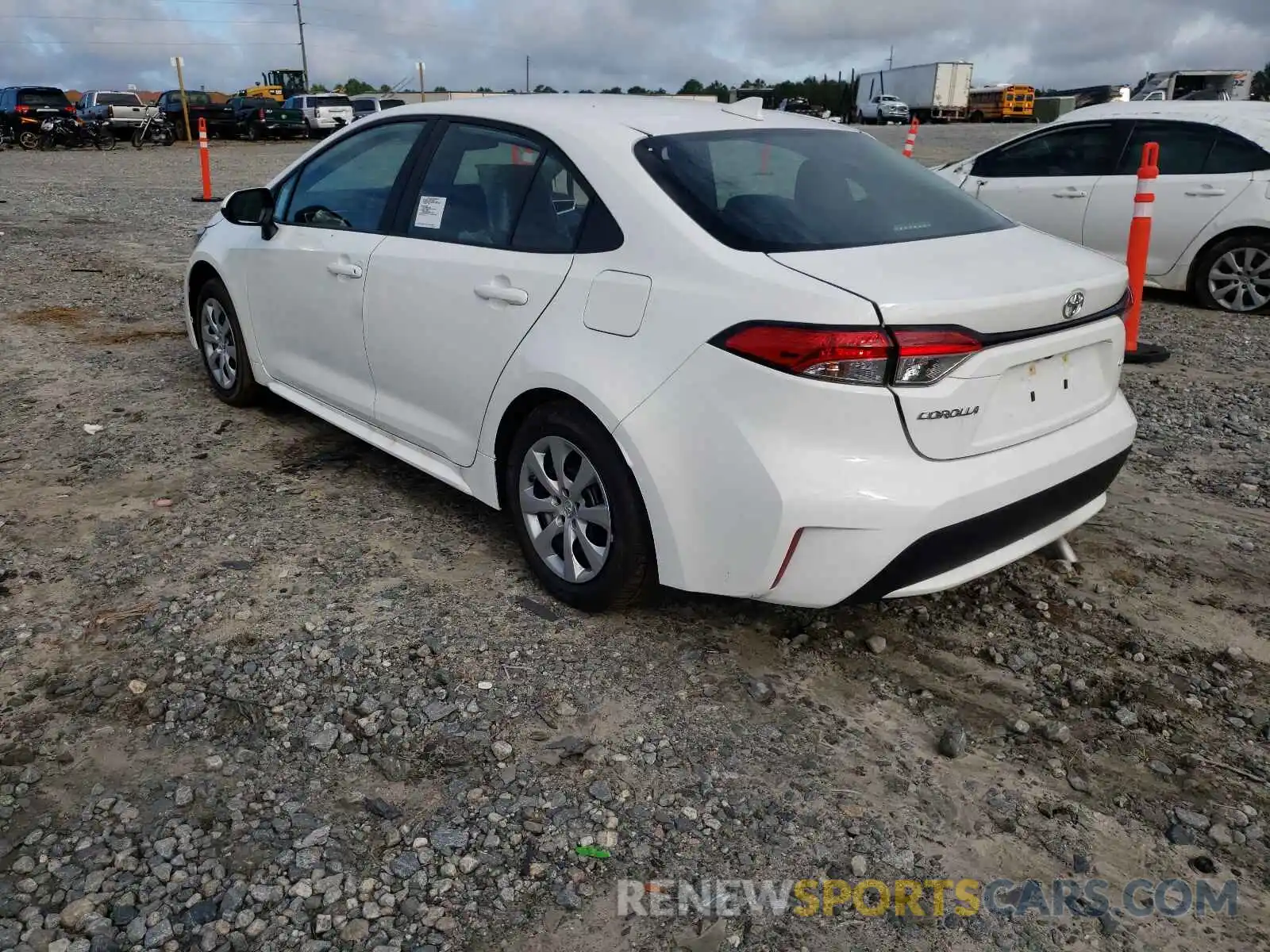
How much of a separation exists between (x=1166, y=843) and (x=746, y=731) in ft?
3.43

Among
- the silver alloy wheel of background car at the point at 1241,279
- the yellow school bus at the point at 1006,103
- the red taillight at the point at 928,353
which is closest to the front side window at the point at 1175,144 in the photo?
the silver alloy wheel of background car at the point at 1241,279

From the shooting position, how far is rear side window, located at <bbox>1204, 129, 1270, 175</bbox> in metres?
7.78

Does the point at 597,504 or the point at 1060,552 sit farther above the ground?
the point at 597,504

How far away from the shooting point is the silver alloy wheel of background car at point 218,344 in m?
5.36

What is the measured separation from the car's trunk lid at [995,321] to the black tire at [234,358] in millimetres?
3348

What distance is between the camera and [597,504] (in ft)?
10.7

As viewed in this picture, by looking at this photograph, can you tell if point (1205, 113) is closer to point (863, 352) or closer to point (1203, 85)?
point (863, 352)

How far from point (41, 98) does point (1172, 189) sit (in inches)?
1348

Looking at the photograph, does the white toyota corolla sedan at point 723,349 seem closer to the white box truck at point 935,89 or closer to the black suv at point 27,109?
the black suv at point 27,109

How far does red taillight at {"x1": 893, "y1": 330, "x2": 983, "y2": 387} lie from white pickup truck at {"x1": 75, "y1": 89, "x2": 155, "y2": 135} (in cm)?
3631

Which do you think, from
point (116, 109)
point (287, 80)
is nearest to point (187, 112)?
point (116, 109)

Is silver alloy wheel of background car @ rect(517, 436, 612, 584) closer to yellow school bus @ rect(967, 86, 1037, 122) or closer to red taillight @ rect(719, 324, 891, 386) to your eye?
red taillight @ rect(719, 324, 891, 386)

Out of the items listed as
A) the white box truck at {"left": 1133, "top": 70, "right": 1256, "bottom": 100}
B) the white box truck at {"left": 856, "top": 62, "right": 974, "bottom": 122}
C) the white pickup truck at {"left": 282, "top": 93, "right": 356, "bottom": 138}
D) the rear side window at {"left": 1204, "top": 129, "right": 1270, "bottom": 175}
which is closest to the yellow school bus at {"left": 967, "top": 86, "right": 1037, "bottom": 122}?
the white box truck at {"left": 856, "top": 62, "right": 974, "bottom": 122}

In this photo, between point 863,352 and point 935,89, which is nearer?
point 863,352
